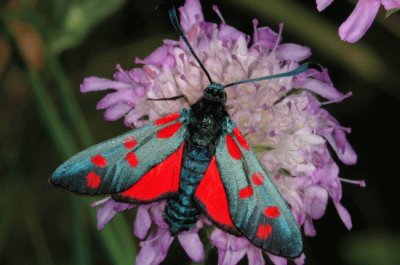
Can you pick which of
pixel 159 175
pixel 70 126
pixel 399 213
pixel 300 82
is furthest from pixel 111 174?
pixel 399 213

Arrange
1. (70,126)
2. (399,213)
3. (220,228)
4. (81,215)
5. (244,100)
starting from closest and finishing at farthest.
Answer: (220,228) → (244,100) → (81,215) → (70,126) → (399,213)

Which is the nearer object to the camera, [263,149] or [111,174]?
[111,174]

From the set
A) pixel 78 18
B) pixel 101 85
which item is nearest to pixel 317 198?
pixel 101 85

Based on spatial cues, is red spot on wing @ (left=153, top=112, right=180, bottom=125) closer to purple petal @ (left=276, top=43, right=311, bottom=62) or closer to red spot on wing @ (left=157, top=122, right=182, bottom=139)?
red spot on wing @ (left=157, top=122, right=182, bottom=139)

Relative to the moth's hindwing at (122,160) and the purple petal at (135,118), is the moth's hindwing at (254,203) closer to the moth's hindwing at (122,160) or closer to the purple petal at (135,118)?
the moth's hindwing at (122,160)

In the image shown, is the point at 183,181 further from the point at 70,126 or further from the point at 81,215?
the point at 70,126

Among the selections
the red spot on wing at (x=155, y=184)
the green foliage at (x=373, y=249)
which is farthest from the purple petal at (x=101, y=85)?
the green foliage at (x=373, y=249)
